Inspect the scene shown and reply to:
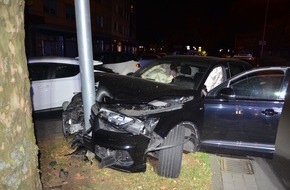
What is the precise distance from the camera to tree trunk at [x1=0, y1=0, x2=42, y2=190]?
2.11m

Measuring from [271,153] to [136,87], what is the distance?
2.48 m

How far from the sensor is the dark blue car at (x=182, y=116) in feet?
12.5

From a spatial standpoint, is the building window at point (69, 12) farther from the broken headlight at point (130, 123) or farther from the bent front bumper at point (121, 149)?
the bent front bumper at point (121, 149)

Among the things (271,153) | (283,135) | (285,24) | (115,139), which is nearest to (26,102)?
(115,139)

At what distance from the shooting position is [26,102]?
2.36 m

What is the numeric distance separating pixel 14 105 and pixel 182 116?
254 cm

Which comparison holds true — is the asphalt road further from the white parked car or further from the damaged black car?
the damaged black car

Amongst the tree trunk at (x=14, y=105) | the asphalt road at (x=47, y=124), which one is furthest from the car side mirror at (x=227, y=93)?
the asphalt road at (x=47, y=124)

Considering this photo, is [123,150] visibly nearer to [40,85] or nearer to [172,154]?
[172,154]

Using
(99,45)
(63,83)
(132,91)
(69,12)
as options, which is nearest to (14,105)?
(132,91)

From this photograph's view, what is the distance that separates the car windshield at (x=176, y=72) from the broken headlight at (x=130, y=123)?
1375mm

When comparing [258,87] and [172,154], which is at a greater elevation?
[258,87]

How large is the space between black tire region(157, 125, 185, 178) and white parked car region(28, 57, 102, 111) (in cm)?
322

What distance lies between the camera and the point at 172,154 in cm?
405
